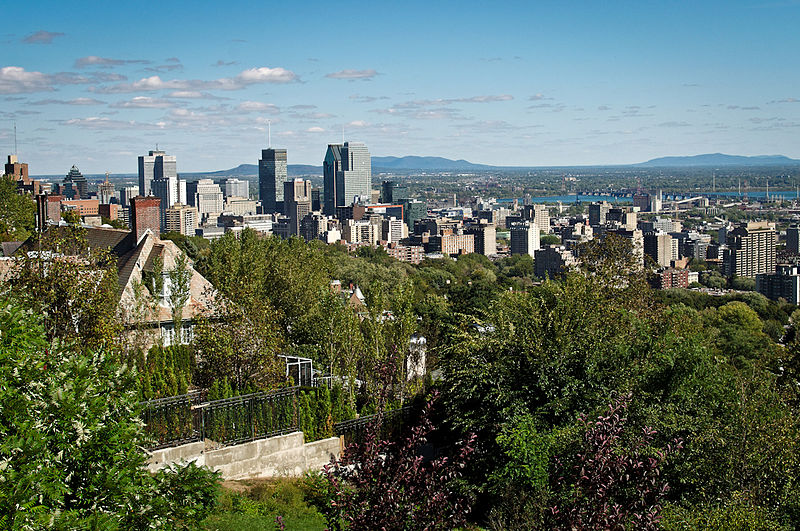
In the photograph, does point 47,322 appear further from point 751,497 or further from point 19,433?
point 751,497

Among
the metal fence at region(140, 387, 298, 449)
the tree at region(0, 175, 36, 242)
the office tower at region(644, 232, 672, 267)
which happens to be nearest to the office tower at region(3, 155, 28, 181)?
the tree at region(0, 175, 36, 242)

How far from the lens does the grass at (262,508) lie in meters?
12.4

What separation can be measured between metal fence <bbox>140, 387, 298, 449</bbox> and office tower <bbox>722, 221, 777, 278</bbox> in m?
144

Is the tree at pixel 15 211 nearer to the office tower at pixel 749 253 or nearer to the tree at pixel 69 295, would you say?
the tree at pixel 69 295

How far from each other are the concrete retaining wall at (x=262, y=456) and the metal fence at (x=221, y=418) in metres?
0.32

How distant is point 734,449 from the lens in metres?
11.8

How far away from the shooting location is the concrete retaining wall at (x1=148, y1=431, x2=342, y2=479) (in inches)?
583

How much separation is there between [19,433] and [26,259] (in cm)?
1001

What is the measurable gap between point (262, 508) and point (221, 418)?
Result: 2.77 meters


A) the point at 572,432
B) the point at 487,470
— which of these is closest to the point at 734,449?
the point at 572,432

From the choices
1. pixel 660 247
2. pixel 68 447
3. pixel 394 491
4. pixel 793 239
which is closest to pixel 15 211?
pixel 68 447

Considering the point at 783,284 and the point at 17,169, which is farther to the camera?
the point at 783,284

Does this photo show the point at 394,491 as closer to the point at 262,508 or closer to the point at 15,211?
the point at 262,508

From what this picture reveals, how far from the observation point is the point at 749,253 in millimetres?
150500
